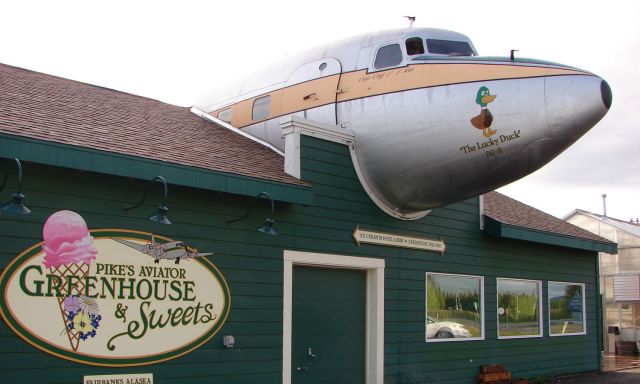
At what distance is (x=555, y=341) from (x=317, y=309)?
7652 mm

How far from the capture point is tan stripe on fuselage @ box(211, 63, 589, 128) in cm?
1048

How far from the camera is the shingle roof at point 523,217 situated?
1529cm

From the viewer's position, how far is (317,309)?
36.3ft

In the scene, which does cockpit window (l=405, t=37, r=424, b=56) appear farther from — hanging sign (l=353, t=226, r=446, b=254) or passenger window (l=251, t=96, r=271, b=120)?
hanging sign (l=353, t=226, r=446, b=254)

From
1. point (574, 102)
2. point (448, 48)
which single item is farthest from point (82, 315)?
point (448, 48)

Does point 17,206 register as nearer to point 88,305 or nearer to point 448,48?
point 88,305

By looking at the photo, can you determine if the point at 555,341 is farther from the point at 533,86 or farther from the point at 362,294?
the point at 533,86

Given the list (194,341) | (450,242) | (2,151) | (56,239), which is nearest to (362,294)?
(450,242)

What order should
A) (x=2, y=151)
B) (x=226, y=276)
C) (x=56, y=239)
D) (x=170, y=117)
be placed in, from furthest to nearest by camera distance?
(x=170, y=117) < (x=226, y=276) < (x=56, y=239) < (x=2, y=151)

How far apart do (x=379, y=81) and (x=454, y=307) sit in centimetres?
460

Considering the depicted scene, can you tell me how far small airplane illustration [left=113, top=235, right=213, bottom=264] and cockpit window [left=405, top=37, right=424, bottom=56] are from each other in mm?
4817

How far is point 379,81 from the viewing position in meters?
11.5

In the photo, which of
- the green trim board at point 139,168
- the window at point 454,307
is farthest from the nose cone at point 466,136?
the window at point 454,307

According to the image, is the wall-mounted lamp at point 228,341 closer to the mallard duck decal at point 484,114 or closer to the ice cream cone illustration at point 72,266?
the ice cream cone illustration at point 72,266
